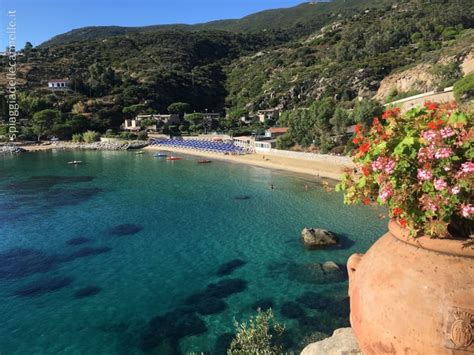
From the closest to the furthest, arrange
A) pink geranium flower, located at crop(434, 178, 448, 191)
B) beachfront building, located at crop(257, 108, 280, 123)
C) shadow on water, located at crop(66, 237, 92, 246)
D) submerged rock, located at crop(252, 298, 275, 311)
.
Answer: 1. pink geranium flower, located at crop(434, 178, 448, 191)
2. submerged rock, located at crop(252, 298, 275, 311)
3. shadow on water, located at crop(66, 237, 92, 246)
4. beachfront building, located at crop(257, 108, 280, 123)

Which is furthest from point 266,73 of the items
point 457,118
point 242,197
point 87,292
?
point 457,118

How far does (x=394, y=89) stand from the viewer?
2581 inches

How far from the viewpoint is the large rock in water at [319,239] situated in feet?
61.5

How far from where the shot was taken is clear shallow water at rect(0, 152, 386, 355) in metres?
12.0

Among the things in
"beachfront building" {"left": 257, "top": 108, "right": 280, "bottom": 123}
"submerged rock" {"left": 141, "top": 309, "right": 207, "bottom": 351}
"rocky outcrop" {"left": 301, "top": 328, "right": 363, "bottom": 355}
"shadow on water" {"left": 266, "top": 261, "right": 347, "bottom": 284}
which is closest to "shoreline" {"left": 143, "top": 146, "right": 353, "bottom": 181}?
"shadow on water" {"left": 266, "top": 261, "right": 347, "bottom": 284}

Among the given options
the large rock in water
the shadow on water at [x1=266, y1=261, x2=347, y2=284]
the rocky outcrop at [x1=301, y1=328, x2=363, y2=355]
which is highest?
the rocky outcrop at [x1=301, y1=328, x2=363, y2=355]

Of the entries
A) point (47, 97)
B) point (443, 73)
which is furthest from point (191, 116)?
point (443, 73)

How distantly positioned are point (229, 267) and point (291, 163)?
28838mm

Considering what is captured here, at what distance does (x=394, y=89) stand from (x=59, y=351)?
217 ft

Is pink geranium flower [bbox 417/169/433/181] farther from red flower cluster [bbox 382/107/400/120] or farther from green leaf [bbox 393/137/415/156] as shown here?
red flower cluster [bbox 382/107/400/120]

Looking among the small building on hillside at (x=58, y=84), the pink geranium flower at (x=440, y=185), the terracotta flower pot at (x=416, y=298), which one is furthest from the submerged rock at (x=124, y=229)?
the small building on hillside at (x=58, y=84)

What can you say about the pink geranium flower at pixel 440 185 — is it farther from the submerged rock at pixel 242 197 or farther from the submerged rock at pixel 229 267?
the submerged rock at pixel 242 197

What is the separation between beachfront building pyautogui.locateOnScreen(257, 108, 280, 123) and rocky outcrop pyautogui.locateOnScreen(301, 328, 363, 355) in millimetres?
81562

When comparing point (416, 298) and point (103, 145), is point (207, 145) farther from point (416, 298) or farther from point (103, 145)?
point (416, 298)
